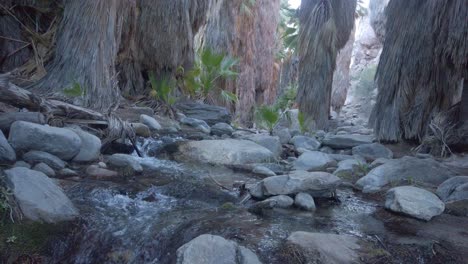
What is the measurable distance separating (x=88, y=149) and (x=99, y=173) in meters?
0.45

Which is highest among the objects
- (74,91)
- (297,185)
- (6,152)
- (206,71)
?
Result: (206,71)

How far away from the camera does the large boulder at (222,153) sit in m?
4.75

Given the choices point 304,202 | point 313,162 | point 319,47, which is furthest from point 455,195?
point 319,47

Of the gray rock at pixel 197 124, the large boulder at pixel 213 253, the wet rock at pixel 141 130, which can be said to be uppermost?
the wet rock at pixel 141 130

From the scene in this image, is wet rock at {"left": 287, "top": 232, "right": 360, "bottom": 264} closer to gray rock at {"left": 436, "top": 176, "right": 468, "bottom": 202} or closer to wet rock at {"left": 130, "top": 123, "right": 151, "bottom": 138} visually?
gray rock at {"left": 436, "top": 176, "right": 468, "bottom": 202}

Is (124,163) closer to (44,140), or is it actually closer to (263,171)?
(44,140)

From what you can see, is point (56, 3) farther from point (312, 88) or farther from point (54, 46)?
point (312, 88)

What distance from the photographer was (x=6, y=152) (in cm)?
313

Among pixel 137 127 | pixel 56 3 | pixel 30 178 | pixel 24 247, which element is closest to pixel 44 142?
pixel 30 178

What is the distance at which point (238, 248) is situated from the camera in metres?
2.24

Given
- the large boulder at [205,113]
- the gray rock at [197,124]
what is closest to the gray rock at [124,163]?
the gray rock at [197,124]

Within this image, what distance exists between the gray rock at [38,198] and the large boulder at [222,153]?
220 centimetres

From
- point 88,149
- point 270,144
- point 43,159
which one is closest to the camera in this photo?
point 43,159

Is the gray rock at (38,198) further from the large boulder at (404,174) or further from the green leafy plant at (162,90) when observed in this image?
the green leafy plant at (162,90)
